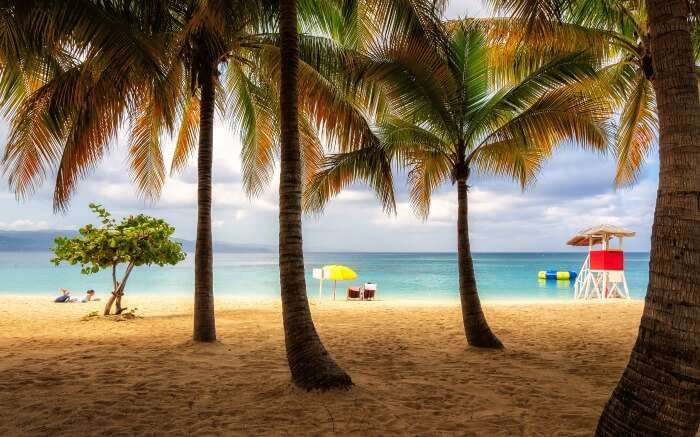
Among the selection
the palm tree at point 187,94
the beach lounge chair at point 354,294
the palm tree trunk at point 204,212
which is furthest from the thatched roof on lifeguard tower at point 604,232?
the palm tree trunk at point 204,212

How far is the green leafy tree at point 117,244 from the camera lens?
36.6 feet

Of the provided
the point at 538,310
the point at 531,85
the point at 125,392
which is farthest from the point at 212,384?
the point at 538,310

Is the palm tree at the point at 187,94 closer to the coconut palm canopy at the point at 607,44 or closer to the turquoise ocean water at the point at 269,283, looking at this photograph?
the coconut palm canopy at the point at 607,44

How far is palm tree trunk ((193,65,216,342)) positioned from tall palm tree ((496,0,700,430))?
6409 mm

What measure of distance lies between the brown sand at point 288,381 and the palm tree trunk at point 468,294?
0.28 meters

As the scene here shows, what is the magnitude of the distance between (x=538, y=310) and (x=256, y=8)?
11.7m

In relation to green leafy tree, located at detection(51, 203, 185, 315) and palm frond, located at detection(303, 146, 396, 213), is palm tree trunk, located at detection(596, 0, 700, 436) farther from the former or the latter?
green leafy tree, located at detection(51, 203, 185, 315)

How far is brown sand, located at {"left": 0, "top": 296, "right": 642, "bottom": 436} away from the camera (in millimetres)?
4230

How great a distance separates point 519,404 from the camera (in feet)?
15.9

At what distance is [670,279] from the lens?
2881 millimetres

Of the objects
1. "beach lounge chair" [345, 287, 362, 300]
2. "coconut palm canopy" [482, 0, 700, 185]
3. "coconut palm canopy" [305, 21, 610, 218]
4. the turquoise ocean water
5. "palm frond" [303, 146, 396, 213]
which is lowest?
the turquoise ocean water

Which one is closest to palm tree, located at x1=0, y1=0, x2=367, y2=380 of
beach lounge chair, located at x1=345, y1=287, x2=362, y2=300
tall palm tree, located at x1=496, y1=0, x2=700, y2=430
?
tall palm tree, located at x1=496, y1=0, x2=700, y2=430

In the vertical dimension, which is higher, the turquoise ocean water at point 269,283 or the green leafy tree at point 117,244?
the green leafy tree at point 117,244

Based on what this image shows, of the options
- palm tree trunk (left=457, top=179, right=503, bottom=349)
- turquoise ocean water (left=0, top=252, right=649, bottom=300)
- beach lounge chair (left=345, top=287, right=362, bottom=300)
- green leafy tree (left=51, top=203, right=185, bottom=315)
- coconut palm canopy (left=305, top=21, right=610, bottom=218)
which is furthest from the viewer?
turquoise ocean water (left=0, top=252, right=649, bottom=300)
